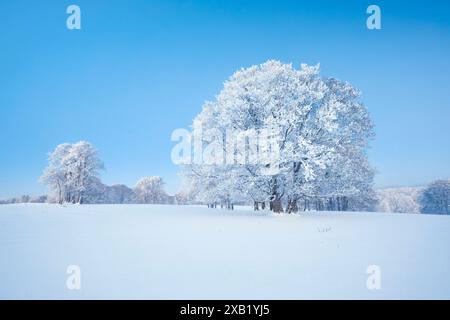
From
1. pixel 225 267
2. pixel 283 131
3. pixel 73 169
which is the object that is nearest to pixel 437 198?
pixel 283 131

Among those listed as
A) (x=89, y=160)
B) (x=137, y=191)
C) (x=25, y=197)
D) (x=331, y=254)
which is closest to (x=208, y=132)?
(x=331, y=254)

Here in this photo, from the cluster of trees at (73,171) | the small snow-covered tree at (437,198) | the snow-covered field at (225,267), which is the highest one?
the cluster of trees at (73,171)

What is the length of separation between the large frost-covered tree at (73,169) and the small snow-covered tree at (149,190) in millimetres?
37429

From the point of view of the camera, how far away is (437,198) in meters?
→ 71.5

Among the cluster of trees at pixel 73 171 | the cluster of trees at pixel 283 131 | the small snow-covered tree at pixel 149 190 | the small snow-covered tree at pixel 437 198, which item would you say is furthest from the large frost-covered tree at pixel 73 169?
the small snow-covered tree at pixel 437 198

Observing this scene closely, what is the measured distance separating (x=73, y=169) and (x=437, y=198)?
8475 cm

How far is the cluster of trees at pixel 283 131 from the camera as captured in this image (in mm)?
26531

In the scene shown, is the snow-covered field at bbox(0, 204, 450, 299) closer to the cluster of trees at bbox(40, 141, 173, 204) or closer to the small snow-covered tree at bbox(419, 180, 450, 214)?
the cluster of trees at bbox(40, 141, 173, 204)
